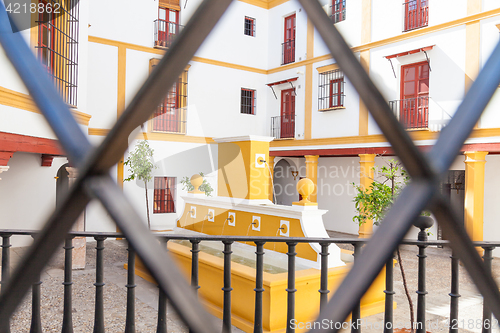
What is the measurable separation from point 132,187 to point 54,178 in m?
2.04

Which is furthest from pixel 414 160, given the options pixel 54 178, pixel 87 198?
pixel 54 178

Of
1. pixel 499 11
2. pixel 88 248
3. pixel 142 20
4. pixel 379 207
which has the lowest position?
pixel 88 248

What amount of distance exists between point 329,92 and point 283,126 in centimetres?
176

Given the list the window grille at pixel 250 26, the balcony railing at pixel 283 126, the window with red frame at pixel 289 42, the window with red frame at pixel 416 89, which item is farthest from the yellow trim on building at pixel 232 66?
the window with red frame at pixel 416 89

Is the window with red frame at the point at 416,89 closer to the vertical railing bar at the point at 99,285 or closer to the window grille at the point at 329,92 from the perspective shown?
the window grille at the point at 329,92

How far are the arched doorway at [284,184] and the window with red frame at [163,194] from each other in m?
3.84

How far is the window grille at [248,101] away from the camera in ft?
33.9

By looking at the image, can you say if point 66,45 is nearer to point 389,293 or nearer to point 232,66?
point 389,293

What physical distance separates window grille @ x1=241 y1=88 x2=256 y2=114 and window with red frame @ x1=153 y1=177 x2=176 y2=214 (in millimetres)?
2944

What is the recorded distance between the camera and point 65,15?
15.0 ft

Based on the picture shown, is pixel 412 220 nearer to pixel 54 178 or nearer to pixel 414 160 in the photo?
pixel 414 160

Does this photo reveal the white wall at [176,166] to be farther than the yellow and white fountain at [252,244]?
Yes

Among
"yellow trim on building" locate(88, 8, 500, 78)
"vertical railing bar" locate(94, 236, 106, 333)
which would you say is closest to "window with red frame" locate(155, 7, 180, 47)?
"yellow trim on building" locate(88, 8, 500, 78)

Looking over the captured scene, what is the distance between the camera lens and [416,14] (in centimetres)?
749
